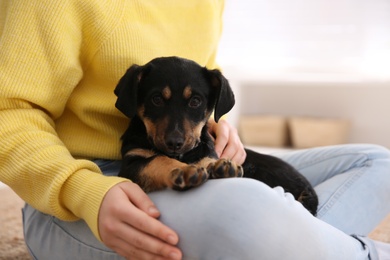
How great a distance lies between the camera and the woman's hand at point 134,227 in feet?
2.85

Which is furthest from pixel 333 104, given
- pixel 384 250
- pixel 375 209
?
pixel 384 250

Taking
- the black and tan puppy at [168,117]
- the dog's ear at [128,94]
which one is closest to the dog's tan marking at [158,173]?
the black and tan puppy at [168,117]

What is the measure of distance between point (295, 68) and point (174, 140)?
2688 millimetres

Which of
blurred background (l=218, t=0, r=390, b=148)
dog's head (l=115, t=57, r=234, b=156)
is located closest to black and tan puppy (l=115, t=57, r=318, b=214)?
dog's head (l=115, t=57, r=234, b=156)

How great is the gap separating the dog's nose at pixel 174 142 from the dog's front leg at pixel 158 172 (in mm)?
28

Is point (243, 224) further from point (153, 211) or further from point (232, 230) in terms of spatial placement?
point (153, 211)

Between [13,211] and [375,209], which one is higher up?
[375,209]

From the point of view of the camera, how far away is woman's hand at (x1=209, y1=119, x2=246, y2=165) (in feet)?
4.37

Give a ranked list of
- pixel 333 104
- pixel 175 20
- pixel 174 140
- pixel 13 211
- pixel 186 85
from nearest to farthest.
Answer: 1. pixel 174 140
2. pixel 186 85
3. pixel 175 20
4. pixel 13 211
5. pixel 333 104

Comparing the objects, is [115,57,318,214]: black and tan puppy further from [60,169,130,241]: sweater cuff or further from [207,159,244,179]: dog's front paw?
[60,169,130,241]: sweater cuff

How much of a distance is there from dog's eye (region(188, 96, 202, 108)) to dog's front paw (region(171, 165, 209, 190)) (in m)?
0.27

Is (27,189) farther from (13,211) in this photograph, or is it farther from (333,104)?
(333,104)

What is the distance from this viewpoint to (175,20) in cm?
139

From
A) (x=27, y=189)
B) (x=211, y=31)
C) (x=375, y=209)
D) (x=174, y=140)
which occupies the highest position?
(x=211, y=31)
